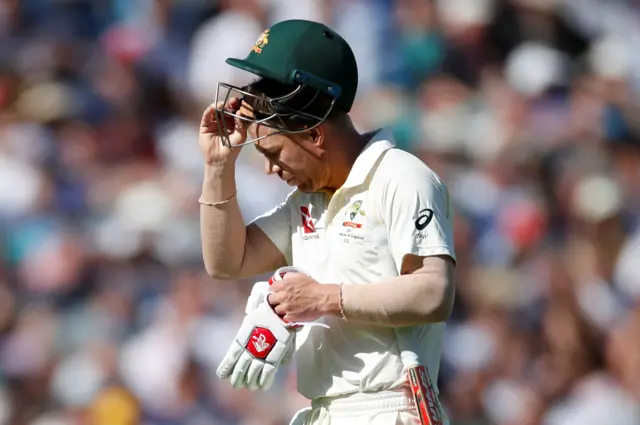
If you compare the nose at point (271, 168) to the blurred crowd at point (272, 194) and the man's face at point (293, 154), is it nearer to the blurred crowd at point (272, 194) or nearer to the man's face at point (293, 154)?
the man's face at point (293, 154)

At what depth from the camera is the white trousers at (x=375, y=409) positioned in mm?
3449

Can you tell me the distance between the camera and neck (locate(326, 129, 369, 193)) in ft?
11.9

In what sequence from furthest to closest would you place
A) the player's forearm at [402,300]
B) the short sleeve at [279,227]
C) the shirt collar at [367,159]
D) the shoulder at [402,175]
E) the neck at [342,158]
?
the short sleeve at [279,227]
the neck at [342,158]
the shirt collar at [367,159]
the shoulder at [402,175]
the player's forearm at [402,300]

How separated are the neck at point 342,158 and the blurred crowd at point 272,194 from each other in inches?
124

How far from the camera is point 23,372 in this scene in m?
7.64

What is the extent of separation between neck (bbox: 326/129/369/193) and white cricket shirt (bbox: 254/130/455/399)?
0.06 meters

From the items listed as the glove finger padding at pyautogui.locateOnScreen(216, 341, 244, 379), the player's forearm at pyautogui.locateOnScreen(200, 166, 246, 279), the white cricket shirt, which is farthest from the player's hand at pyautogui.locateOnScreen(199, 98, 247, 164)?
the glove finger padding at pyautogui.locateOnScreen(216, 341, 244, 379)

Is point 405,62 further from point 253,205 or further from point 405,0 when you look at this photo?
point 253,205

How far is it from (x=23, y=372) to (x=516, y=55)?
13.3 feet

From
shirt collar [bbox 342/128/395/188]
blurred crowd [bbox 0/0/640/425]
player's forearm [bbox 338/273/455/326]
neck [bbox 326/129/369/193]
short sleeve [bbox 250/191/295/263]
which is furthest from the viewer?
blurred crowd [bbox 0/0/640/425]

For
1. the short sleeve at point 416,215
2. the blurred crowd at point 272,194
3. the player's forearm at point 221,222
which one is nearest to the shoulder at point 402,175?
the short sleeve at point 416,215

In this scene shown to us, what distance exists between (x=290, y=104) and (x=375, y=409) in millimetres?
962

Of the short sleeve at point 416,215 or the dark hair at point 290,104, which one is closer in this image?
the short sleeve at point 416,215

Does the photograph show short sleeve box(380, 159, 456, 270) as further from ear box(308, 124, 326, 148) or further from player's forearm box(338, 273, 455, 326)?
ear box(308, 124, 326, 148)
